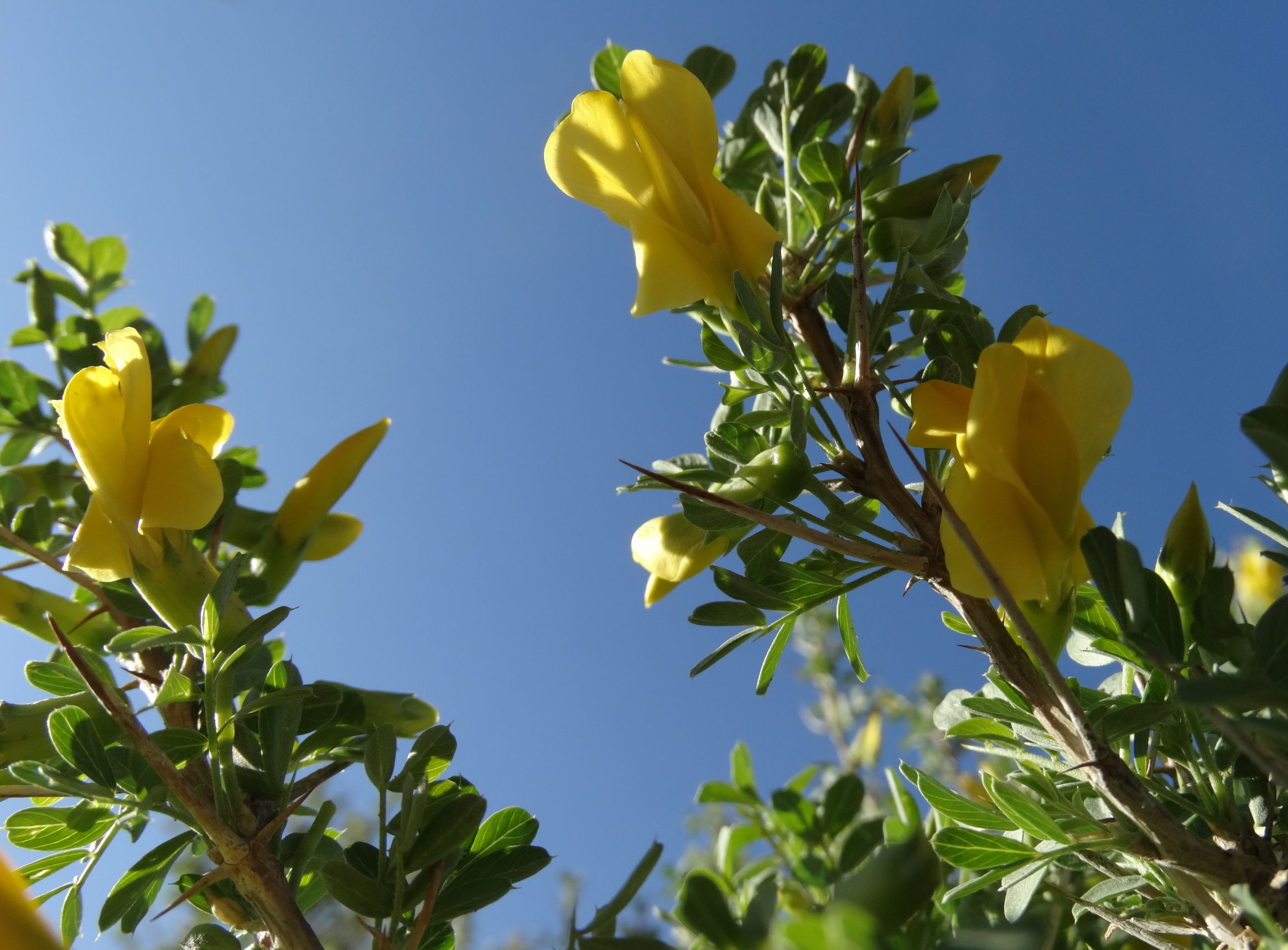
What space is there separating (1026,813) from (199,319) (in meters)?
1.24

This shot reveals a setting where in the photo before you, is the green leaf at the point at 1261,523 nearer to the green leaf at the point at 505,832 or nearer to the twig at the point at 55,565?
the green leaf at the point at 505,832

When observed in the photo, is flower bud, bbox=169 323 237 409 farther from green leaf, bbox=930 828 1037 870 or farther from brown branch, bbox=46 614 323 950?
green leaf, bbox=930 828 1037 870

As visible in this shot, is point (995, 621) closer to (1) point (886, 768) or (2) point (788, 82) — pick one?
(1) point (886, 768)

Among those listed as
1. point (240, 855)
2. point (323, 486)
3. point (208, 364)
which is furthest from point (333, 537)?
point (240, 855)

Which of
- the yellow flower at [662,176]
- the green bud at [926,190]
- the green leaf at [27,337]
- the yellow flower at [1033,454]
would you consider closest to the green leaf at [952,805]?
the yellow flower at [1033,454]

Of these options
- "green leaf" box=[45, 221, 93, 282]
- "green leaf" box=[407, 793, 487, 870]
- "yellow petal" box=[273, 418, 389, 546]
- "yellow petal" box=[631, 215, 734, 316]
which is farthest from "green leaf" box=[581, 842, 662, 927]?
"green leaf" box=[45, 221, 93, 282]

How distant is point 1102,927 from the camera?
2.51ft

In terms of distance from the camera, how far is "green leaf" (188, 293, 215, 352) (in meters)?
1.30

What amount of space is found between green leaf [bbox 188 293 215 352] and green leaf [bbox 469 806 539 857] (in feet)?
2.94

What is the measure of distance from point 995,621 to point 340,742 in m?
0.56

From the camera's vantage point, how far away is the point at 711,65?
1.14m

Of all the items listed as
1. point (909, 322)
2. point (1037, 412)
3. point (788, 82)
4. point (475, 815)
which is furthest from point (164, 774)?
point (788, 82)

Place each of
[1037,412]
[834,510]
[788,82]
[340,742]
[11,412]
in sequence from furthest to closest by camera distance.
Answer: [11,412], [788,82], [340,742], [834,510], [1037,412]

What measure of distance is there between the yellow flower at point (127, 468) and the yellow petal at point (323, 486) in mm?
206
